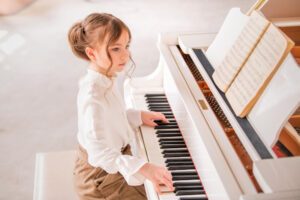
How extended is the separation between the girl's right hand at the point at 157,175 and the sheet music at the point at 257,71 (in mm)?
447

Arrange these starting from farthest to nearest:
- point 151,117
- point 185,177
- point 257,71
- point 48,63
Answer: point 48,63
point 151,117
point 185,177
point 257,71

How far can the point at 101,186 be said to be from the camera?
6.92 ft

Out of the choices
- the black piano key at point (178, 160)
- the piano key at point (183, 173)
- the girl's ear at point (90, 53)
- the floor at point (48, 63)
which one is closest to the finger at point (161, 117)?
the black piano key at point (178, 160)

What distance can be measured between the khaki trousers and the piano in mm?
202

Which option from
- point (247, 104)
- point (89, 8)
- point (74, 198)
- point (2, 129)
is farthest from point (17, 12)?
point (247, 104)

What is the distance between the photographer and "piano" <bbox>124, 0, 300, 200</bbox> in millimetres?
1598

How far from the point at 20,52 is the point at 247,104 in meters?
3.68

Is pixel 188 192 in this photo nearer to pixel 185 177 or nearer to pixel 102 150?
pixel 185 177

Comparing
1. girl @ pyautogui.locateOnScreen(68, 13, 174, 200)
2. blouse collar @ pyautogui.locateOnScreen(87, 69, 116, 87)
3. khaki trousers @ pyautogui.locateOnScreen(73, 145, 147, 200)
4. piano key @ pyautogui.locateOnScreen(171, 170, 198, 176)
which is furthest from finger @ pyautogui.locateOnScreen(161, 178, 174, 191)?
blouse collar @ pyautogui.locateOnScreen(87, 69, 116, 87)

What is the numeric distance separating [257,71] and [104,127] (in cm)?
78

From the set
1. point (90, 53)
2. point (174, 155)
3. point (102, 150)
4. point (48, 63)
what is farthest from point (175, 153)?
point (48, 63)

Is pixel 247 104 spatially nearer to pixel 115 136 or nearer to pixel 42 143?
pixel 115 136

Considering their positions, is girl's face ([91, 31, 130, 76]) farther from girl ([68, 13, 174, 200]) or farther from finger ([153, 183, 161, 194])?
finger ([153, 183, 161, 194])

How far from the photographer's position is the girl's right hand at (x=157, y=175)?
1.88 m
